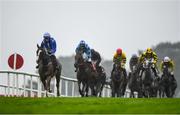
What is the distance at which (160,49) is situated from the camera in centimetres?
12062

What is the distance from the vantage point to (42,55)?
3080 cm

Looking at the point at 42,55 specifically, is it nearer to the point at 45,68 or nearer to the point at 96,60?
the point at 45,68

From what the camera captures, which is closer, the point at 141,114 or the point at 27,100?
the point at 141,114

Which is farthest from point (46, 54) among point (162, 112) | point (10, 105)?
point (162, 112)

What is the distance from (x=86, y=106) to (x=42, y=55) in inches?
315

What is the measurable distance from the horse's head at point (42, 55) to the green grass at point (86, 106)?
5.25 m

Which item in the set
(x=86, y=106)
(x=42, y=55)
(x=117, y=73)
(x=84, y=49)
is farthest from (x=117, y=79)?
(x=86, y=106)

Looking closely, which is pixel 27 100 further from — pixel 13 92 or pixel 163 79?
pixel 163 79

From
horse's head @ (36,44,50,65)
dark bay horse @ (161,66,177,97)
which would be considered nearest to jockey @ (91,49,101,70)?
dark bay horse @ (161,66,177,97)

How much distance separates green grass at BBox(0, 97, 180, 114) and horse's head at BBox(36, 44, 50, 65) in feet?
17.2

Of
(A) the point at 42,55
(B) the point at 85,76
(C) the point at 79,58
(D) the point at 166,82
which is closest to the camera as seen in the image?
(A) the point at 42,55

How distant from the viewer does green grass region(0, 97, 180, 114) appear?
2184 cm

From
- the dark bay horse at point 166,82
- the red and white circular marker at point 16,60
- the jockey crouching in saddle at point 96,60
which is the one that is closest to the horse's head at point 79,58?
the red and white circular marker at point 16,60

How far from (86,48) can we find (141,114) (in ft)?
41.7
